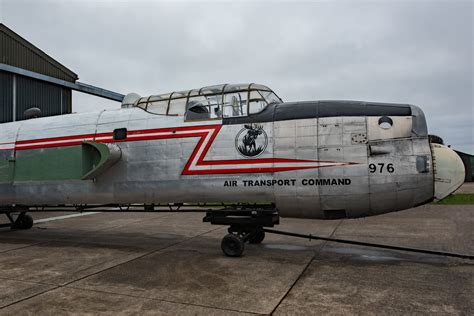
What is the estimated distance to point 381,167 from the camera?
21.0 feet

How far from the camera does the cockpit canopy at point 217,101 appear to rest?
7.44m

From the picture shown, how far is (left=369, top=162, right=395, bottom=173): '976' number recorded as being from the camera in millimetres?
6363

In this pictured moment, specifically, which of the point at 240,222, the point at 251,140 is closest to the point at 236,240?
the point at 240,222

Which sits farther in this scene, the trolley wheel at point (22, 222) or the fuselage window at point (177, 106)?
the trolley wheel at point (22, 222)

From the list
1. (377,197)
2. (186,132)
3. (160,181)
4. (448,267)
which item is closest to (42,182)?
Result: (160,181)

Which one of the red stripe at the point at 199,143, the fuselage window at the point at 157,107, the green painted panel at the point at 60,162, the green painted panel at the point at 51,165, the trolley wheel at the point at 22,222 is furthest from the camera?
the trolley wheel at the point at 22,222

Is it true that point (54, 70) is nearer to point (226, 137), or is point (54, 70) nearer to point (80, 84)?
point (80, 84)

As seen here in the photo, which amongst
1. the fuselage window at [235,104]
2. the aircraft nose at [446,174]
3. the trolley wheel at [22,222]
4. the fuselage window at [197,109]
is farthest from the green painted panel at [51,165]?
the aircraft nose at [446,174]

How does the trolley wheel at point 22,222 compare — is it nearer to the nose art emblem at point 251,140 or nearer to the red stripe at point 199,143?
the red stripe at point 199,143

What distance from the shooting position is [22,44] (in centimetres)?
1841

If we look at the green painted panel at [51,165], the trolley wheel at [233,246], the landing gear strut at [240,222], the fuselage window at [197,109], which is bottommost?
the trolley wheel at [233,246]

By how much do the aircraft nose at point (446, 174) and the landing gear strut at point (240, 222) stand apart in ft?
9.55

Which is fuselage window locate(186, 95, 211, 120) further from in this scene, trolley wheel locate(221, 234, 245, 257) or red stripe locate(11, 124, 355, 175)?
trolley wheel locate(221, 234, 245, 257)

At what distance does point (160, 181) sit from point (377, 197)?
14.4 feet
